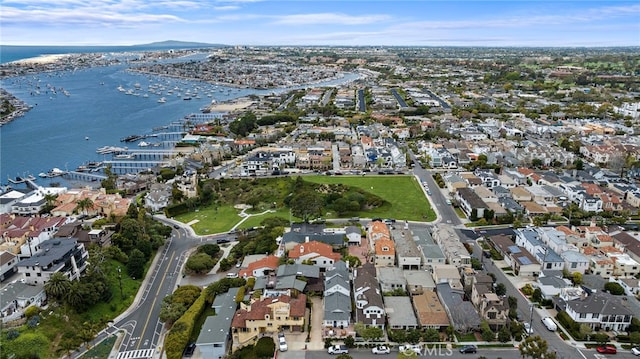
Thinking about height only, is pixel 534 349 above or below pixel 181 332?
above

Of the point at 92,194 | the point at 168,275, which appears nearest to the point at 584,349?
the point at 168,275

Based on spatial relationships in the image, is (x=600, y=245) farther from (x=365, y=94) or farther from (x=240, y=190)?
(x=365, y=94)

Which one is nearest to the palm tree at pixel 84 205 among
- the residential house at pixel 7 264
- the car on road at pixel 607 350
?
the residential house at pixel 7 264

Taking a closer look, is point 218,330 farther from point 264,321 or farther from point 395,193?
point 395,193

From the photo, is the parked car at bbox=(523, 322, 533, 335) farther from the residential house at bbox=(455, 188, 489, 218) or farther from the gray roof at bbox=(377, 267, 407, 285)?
the residential house at bbox=(455, 188, 489, 218)

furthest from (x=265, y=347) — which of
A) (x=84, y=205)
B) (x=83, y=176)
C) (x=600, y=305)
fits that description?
(x=83, y=176)

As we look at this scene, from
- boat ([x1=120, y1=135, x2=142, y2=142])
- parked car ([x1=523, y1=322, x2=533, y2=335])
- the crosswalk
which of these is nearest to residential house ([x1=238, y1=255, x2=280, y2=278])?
the crosswalk

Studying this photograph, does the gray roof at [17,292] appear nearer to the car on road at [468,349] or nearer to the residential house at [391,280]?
the residential house at [391,280]
